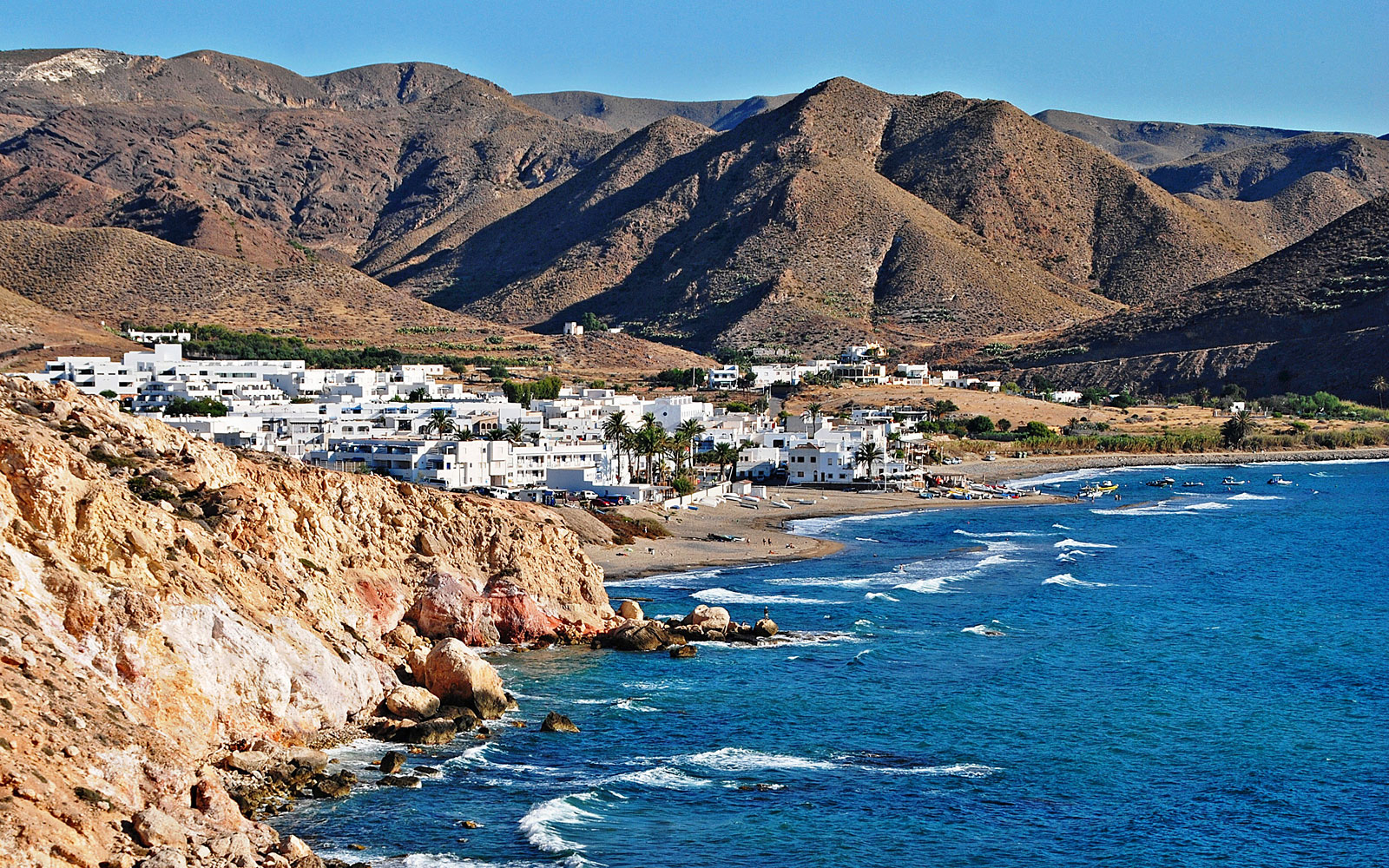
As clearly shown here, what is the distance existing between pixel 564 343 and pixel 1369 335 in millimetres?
86622

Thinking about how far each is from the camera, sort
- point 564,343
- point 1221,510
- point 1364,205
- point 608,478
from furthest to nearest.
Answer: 1. point 1364,205
2. point 564,343
3. point 1221,510
4. point 608,478

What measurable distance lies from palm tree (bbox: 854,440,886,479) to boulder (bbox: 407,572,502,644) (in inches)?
2307

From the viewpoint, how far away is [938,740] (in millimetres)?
33812

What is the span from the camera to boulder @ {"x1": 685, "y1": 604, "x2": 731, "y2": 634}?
44188 millimetres

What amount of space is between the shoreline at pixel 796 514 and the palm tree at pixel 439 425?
15124mm

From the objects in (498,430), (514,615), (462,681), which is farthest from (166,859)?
(498,430)

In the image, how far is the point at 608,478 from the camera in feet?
267

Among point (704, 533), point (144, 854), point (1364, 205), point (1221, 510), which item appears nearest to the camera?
point (144, 854)

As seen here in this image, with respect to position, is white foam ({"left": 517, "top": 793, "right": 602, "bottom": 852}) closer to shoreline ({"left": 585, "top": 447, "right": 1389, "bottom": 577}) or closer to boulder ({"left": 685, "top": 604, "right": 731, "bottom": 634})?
boulder ({"left": 685, "top": 604, "right": 731, "bottom": 634})

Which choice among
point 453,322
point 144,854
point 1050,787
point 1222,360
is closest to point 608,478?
point 1050,787

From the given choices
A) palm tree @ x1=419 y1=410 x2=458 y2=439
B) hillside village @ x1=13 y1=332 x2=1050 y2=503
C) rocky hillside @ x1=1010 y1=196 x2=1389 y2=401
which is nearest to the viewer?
hillside village @ x1=13 y1=332 x2=1050 y2=503

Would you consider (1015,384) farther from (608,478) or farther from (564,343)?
(608,478)

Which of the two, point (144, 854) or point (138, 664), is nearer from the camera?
point (144, 854)

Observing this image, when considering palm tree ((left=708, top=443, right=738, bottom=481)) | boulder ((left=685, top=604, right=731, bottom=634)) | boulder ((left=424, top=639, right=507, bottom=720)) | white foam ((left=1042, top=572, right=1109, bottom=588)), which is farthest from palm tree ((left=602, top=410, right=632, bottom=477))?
boulder ((left=424, top=639, right=507, bottom=720))
